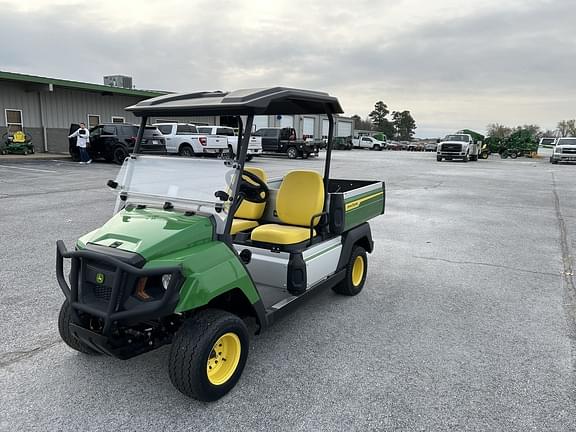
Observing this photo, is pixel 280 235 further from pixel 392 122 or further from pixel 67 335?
pixel 392 122

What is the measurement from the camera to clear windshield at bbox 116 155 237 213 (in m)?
3.07

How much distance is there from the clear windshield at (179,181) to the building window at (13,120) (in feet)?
67.9

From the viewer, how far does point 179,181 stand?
10.6ft

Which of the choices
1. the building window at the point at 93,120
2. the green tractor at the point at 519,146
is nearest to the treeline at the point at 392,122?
the green tractor at the point at 519,146

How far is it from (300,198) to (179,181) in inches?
51.4

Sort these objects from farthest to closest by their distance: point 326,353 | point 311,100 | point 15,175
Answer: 1. point 15,175
2. point 311,100
3. point 326,353

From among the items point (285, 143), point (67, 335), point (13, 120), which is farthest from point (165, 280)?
point (285, 143)

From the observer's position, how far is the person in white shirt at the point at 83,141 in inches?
717

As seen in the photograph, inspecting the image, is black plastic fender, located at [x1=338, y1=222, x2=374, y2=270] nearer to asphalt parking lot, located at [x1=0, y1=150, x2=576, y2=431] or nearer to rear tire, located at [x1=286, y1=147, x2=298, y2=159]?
asphalt parking lot, located at [x1=0, y1=150, x2=576, y2=431]

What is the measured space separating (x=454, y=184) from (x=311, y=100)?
12.8 m

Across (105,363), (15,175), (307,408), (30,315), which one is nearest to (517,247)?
(307,408)

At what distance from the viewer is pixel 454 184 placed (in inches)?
599

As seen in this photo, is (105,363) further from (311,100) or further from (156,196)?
(311,100)

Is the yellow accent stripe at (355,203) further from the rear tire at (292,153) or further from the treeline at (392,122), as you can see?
the treeline at (392,122)
